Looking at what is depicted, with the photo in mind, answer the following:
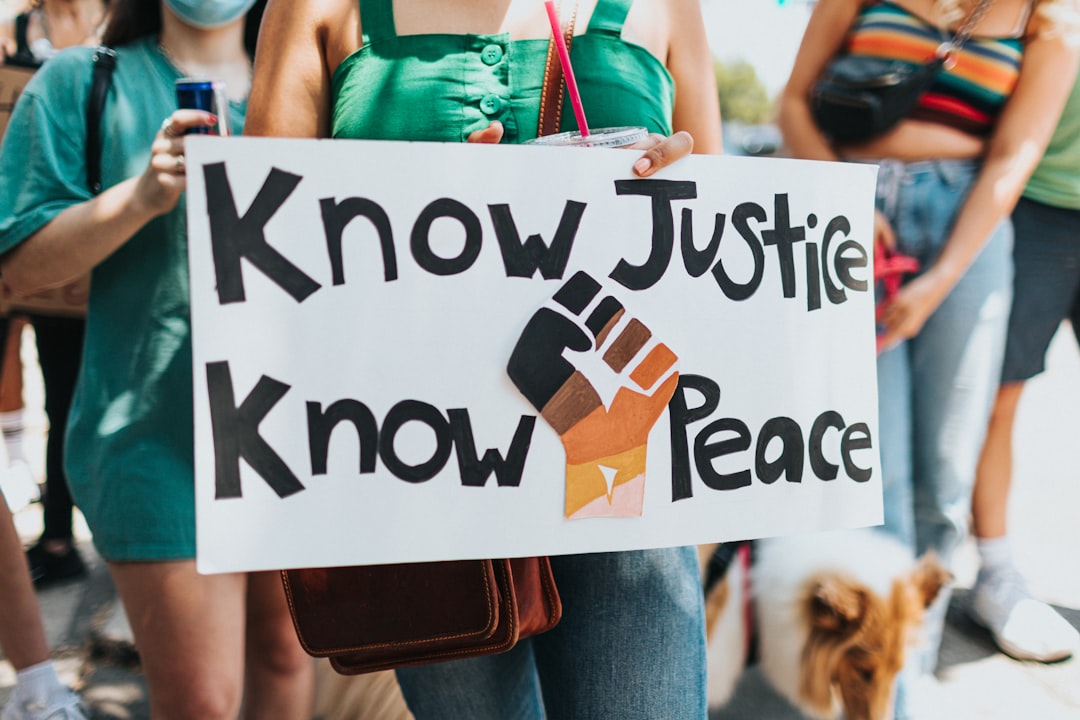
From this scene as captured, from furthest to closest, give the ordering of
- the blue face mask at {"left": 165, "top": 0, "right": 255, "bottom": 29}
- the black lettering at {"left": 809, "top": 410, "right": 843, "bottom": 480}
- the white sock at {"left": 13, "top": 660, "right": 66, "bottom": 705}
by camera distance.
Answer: the white sock at {"left": 13, "top": 660, "right": 66, "bottom": 705}, the blue face mask at {"left": 165, "top": 0, "right": 255, "bottom": 29}, the black lettering at {"left": 809, "top": 410, "right": 843, "bottom": 480}

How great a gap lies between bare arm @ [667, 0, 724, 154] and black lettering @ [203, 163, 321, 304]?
25.6 inches

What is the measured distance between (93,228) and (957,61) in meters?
1.98

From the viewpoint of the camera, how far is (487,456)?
1.18 meters

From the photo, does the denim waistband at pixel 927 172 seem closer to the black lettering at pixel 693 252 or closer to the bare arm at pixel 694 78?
the bare arm at pixel 694 78

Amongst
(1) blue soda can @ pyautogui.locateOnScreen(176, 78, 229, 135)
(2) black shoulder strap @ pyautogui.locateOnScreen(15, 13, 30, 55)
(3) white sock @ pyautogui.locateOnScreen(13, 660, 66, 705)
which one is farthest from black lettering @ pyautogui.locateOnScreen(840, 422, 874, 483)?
(2) black shoulder strap @ pyautogui.locateOnScreen(15, 13, 30, 55)

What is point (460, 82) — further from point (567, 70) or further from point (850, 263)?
Result: point (850, 263)

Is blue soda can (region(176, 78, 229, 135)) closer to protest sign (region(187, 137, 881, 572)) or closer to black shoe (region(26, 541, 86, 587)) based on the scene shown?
protest sign (region(187, 137, 881, 572))

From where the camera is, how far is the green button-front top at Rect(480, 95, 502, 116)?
130cm

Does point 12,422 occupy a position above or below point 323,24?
below

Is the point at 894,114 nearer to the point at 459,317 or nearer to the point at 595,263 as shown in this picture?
the point at 595,263

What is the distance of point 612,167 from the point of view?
1229 millimetres

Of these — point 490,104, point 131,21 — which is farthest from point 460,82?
point 131,21

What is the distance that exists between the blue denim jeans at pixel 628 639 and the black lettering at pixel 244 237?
0.58 metres

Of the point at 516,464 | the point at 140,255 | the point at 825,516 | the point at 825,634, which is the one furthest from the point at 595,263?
the point at 825,634
